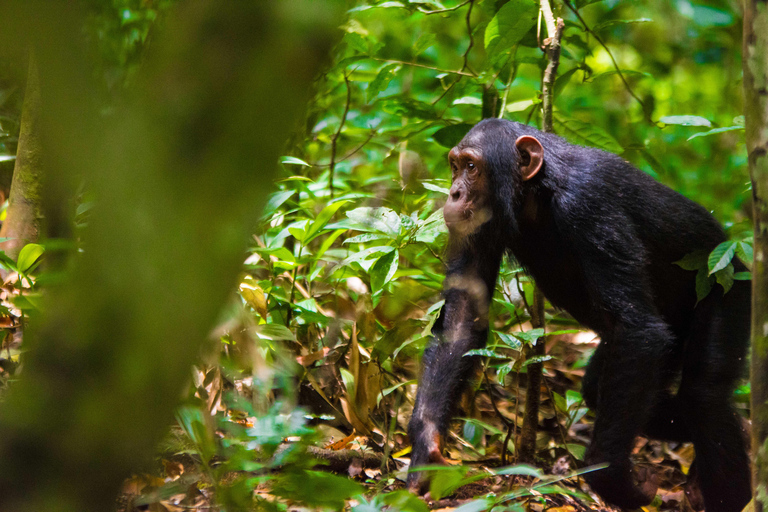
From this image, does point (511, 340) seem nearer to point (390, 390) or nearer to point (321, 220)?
point (390, 390)

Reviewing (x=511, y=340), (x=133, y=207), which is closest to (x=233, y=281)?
(x=133, y=207)

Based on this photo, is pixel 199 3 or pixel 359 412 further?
pixel 359 412

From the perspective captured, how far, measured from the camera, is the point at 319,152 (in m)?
6.30

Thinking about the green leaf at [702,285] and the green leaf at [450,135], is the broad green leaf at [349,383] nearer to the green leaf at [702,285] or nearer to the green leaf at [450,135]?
the green leaf at [450,135]

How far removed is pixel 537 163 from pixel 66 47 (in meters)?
3.14

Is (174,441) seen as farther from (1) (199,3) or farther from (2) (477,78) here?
(2) (477,78)

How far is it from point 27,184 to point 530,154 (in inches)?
117

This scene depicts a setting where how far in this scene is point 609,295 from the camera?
11.6ft

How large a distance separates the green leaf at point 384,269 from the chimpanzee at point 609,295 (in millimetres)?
405

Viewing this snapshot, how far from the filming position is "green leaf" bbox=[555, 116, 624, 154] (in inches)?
181

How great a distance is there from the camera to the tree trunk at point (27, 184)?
3947 millimetres

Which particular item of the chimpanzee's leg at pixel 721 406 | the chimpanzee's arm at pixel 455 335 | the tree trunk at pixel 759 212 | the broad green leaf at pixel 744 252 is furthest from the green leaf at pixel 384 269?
the tree trunk at pixel 759 212

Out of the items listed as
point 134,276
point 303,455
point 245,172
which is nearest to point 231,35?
point 245,172

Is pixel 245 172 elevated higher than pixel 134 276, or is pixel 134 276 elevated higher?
pixel 245 172
